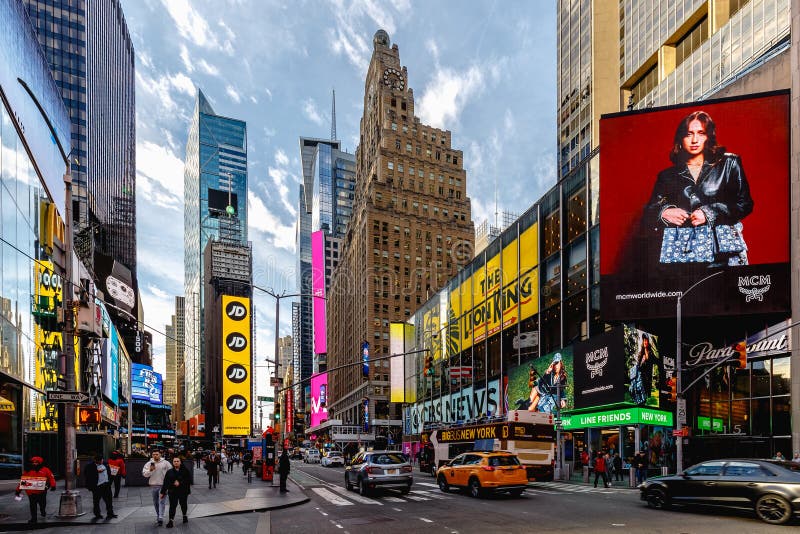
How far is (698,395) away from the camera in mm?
37688

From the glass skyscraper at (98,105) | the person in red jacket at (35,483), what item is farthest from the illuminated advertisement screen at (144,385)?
the person in red jacket at (35,483)

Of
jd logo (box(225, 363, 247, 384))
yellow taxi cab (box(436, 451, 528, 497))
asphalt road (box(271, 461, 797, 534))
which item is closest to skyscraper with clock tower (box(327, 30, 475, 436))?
jd logo (box(225, 363, 247, 384))

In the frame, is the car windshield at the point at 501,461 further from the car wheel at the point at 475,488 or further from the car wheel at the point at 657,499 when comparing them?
the car wheel at the point at 657,499

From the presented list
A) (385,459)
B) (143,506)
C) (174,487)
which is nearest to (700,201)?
(385,459)

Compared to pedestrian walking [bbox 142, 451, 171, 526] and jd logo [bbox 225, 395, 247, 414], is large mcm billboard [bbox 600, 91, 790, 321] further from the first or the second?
jd logo [bbox 225, 395, 247, 414]

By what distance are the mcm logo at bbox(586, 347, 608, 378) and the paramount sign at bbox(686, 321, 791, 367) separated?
454 centimetres

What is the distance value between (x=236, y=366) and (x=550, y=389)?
6814 centimetres

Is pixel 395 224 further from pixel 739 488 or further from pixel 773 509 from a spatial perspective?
pixel 773 509

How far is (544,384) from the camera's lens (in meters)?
45.4

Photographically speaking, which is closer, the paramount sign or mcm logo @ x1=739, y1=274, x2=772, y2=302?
the paramount sign

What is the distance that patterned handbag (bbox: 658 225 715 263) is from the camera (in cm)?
3600

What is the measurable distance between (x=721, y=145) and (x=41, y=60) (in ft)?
126

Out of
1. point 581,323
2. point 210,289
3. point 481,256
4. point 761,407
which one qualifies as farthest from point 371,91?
point 761,407

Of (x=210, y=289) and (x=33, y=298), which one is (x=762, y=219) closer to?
(x=33, y=298)
